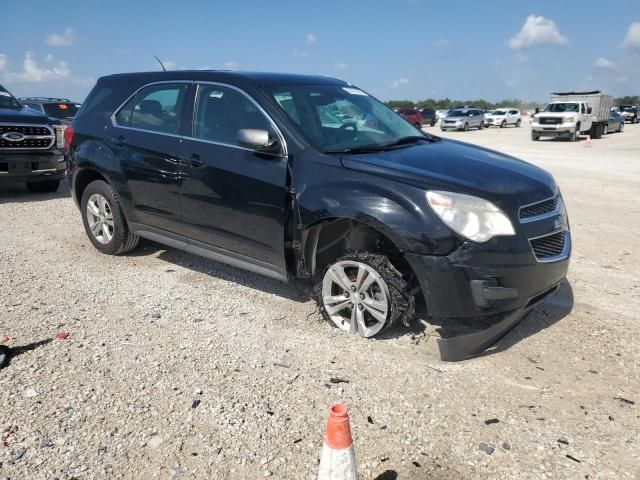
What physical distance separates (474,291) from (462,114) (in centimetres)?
3688

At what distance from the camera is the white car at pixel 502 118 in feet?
141

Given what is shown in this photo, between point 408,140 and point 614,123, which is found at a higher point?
point 408,140

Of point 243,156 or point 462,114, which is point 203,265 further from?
point 462,114

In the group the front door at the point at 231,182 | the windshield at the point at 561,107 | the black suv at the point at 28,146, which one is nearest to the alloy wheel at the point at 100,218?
the front door at the point at 231,182

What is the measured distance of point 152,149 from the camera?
4742 millimetres

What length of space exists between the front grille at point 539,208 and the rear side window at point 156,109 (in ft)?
9.52

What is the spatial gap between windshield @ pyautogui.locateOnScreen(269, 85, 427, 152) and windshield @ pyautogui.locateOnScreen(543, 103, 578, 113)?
84.2ft

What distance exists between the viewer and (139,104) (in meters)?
5.08

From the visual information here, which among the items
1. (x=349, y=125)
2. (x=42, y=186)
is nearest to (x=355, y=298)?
(x=349, y=125)

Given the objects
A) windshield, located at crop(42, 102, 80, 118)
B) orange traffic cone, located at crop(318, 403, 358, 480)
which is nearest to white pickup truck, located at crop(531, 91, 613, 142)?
windshield, located at crop(42, 102, 80, 118)

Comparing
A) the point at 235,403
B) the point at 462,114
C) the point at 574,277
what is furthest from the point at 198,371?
the point at 462,114

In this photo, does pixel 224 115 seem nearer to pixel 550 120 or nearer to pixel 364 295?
pixel 364 295

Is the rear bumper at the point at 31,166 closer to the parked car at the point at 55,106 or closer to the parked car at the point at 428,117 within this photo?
the parked car at the point at 55,106

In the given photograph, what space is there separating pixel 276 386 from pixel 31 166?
24.5ft
